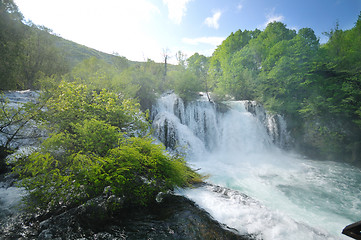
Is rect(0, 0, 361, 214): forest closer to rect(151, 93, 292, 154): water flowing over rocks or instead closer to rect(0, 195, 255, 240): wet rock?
rect(0, 195, 255, 240): wet rock

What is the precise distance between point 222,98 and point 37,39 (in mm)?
23228

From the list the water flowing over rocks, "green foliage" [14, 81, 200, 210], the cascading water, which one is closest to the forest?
"green foliage" [14, 81, 200, 210]

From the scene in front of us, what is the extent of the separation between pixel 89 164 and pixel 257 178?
958 cm

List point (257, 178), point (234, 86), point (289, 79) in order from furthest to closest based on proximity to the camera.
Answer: point (234, 86) → point (289, 79) → point (257, 178)

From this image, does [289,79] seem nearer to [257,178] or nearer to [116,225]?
[257,178]

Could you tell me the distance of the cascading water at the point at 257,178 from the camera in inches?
153

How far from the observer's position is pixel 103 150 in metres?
4.21

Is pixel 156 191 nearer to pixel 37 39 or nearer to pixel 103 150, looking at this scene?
pixel 103 150

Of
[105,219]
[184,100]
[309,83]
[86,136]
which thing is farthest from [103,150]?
[309,83]

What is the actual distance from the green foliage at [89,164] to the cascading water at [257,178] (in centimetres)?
152

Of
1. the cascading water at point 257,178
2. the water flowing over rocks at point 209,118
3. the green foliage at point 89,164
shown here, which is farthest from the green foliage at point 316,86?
the green foliage at point 89,164

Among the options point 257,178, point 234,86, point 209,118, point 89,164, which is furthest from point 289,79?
point 89,164

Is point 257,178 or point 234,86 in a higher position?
point 234,86

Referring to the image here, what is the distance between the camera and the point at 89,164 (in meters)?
3.57
